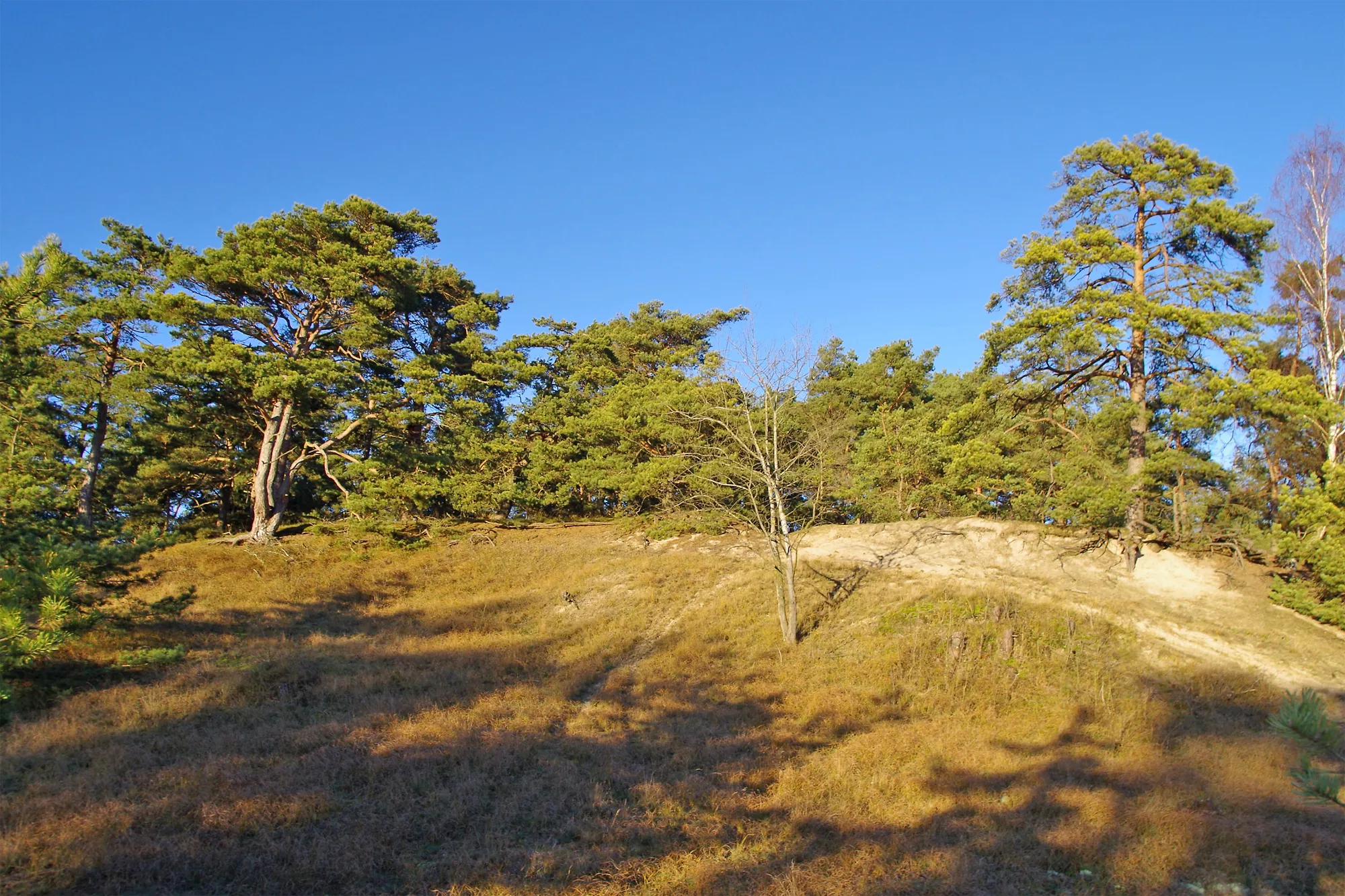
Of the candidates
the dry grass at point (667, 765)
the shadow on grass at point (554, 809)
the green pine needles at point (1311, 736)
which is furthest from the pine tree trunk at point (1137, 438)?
the green pine needles at point (1311, 736)

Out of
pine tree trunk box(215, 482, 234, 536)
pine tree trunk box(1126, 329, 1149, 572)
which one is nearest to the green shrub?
pine tree trunk box(1126, 329, 1149, 572)

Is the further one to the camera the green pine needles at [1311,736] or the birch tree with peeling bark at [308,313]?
the birch tree with peeling bark at [308,313]

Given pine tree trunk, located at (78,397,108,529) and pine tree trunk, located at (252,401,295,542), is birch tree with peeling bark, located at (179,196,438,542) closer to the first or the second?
pine tree trunk, located at (252,401,295,542)

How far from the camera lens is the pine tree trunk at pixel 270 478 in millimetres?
25484

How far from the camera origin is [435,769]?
9.32m

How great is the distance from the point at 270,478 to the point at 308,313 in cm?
666

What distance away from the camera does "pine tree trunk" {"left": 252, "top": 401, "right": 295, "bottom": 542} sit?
2548cm

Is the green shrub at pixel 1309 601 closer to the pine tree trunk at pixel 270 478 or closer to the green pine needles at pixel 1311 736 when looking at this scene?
the green pine needles at pixel 1311 736

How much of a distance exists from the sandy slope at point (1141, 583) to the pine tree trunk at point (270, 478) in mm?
20131

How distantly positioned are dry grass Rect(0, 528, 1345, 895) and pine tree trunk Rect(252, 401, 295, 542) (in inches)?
328

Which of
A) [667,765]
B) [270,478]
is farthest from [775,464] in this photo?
[270,478]

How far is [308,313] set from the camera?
26.7 meters

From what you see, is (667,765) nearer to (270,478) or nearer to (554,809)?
(554,809)

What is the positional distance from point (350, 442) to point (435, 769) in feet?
75.0
